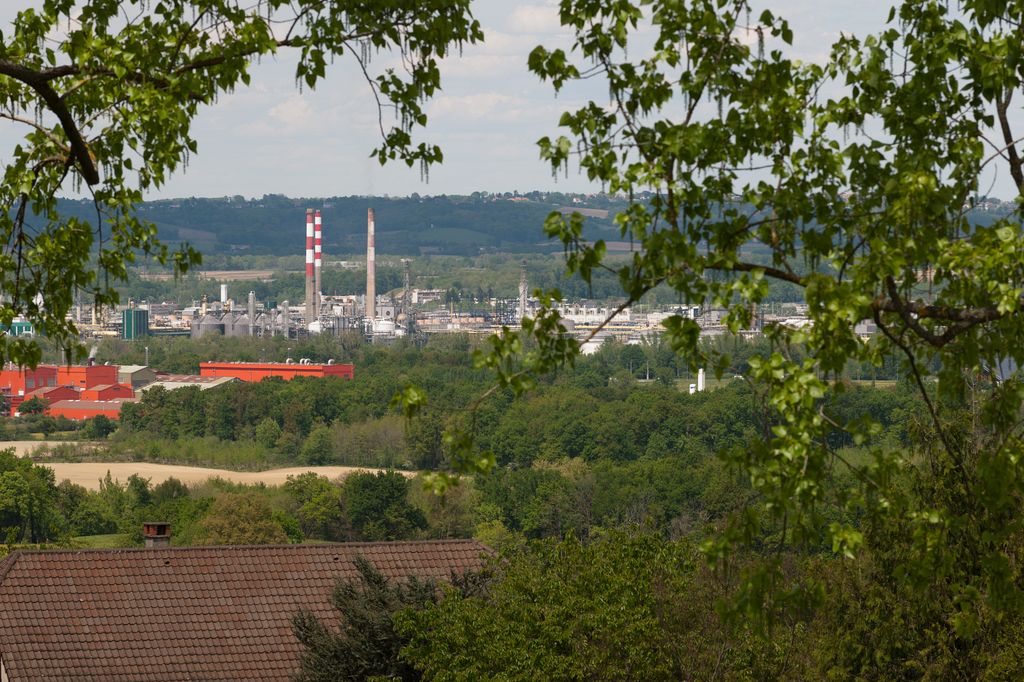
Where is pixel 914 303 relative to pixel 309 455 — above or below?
above

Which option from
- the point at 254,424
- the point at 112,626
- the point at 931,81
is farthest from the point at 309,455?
the point at 931,81

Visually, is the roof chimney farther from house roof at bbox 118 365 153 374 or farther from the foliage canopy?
house roof at bbox 118 365 153 374

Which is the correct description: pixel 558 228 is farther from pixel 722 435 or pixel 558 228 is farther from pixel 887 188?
pixel 722 435

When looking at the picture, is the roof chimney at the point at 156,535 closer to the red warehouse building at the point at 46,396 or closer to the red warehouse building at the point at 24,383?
the red warehouse building at the point at 46,396

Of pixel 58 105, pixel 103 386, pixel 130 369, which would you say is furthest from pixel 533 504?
pixel 130 369

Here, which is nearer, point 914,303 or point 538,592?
point 914,303

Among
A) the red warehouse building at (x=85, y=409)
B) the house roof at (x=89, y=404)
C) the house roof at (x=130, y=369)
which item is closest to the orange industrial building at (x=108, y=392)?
the house roof at (x=89, y=404)
